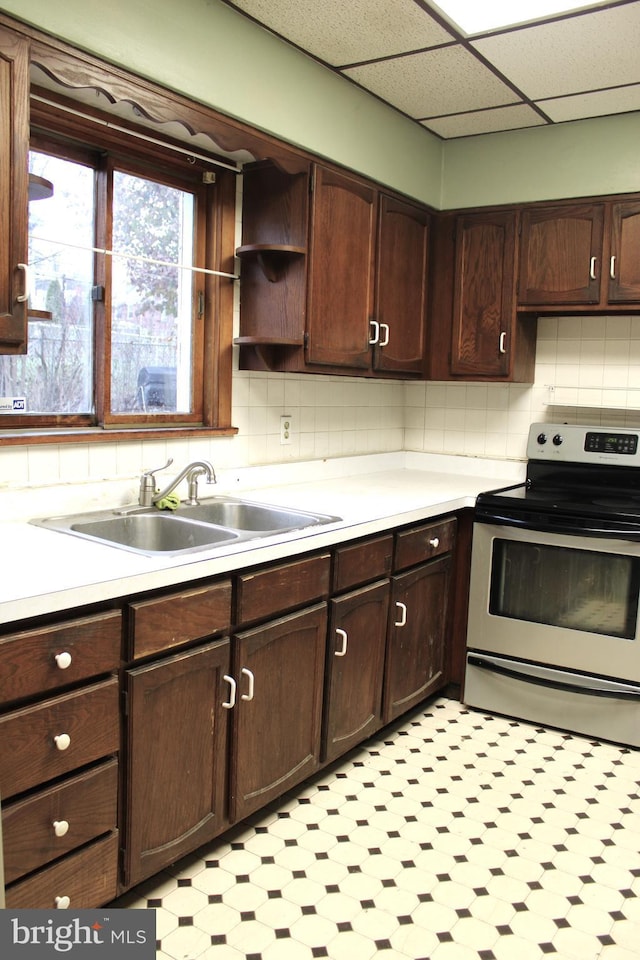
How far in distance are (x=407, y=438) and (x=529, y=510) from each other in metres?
1.25

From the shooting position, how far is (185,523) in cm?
247

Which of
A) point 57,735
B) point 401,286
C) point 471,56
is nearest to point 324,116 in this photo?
point 471,56

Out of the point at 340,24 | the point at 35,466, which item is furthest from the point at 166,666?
the point at 340,24

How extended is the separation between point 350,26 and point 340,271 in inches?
32.2

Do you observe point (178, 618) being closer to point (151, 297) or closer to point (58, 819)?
point (58, 819)

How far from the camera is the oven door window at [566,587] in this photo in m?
2.93

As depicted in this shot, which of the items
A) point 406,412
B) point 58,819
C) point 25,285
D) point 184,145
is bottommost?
point 58,819

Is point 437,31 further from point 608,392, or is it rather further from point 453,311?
point 608,392

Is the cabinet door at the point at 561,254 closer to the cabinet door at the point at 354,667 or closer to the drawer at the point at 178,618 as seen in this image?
the cabinet door at the point at 354,667

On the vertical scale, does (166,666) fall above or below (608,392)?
below

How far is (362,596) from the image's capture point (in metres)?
2.63

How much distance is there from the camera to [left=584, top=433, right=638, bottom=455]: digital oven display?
11.0 feet

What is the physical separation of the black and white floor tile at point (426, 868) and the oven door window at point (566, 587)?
48 cm

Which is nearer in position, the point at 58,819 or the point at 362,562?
the point at 58,819
